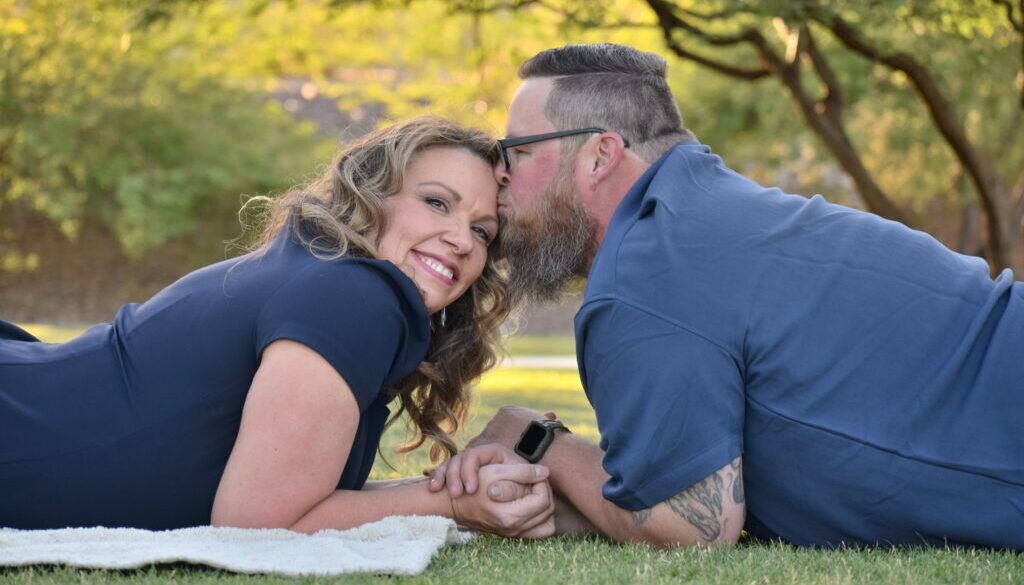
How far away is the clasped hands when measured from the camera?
12.3 feet

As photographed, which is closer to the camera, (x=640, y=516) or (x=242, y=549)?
(x=242, y=549)

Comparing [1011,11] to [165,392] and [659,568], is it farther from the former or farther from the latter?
[165,392]

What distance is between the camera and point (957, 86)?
20781 millimetres

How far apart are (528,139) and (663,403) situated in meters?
1.24

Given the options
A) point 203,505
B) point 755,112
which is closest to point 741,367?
point 203,505

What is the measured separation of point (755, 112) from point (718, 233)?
2394 cm

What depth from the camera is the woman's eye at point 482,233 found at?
407cm

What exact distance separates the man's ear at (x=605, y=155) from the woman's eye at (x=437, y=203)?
509 mm

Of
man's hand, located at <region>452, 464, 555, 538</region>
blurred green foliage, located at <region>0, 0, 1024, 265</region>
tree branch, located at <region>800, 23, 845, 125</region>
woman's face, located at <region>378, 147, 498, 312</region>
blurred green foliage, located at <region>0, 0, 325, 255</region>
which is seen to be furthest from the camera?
blurred green foliage, located at <region>0, 0, 325, 255</region>

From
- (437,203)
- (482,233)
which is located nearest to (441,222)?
(437,203)

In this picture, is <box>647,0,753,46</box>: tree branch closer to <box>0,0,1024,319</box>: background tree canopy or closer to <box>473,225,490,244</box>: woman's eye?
<box>0,0,1024,319</box>: background tree canopy

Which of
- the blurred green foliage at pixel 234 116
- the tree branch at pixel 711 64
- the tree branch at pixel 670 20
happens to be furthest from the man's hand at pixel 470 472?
the blurred green foliage at pixel 234 116

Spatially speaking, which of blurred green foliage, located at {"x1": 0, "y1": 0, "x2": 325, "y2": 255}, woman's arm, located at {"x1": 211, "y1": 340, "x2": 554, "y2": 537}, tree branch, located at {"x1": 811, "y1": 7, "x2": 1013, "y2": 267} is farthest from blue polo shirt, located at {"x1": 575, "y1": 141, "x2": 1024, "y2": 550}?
blurred green foliage, located at {"x1": 0, "y1": 0, "x2": 325, "y2": 255}

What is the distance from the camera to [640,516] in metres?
3.46
